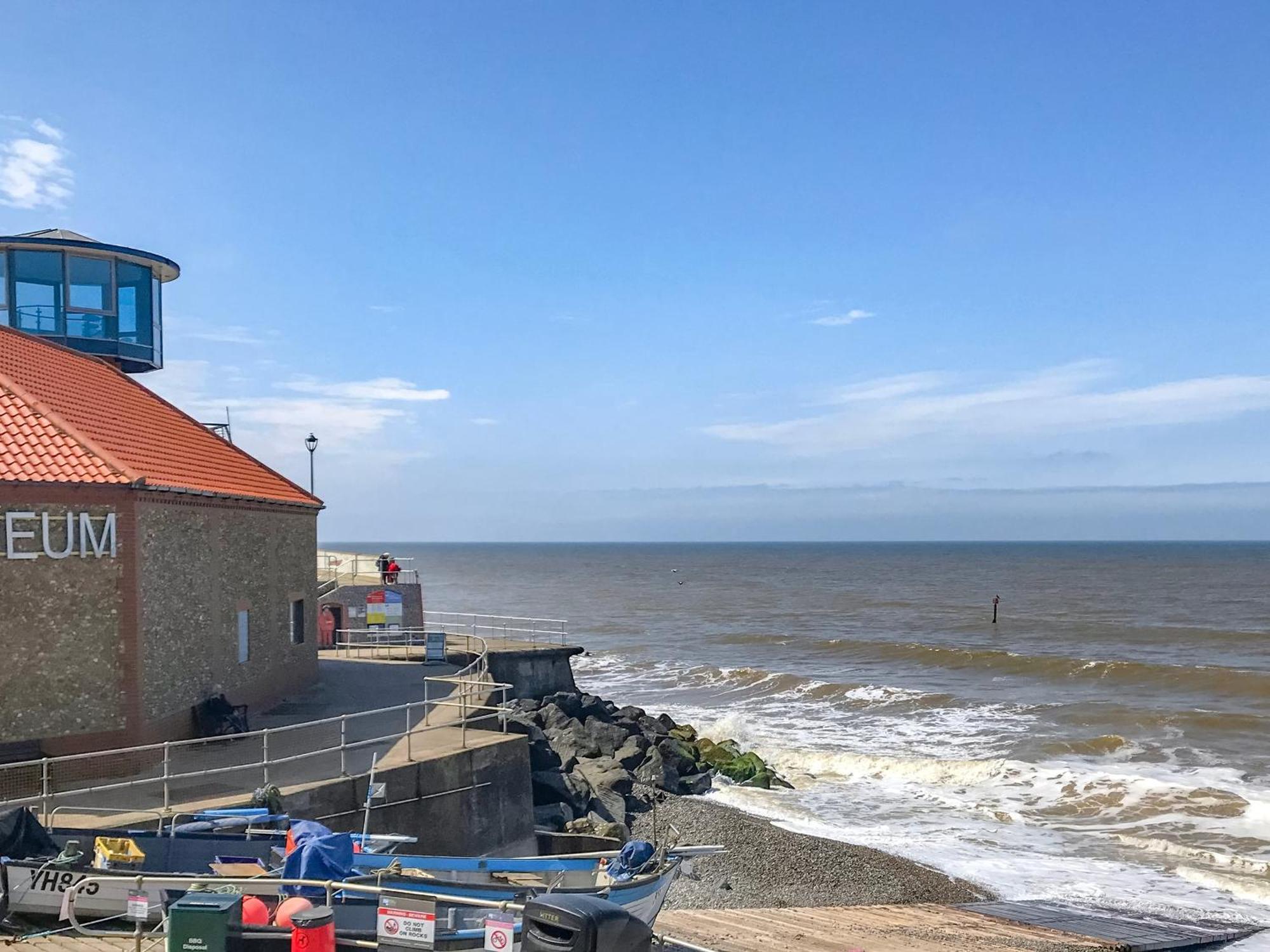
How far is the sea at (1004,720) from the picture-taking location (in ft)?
67.2

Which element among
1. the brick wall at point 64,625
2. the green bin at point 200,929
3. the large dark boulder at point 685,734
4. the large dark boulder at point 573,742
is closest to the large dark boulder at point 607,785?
the large dark boulder at point 573,742

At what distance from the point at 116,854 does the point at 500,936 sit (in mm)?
4033

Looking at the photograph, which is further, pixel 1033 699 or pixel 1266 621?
pixel 1266 621

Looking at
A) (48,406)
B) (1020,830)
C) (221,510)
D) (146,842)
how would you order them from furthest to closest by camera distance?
(1020,830)
(221,510)
(48,406)
(146,842)

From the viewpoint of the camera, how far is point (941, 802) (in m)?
24.7

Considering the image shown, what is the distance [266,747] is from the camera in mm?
13227

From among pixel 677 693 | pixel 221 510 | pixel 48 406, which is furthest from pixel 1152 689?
pixel 48 406

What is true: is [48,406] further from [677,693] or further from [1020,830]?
[677,693]

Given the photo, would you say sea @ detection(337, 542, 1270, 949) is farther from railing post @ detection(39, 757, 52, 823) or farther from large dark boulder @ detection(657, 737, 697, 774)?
railing post @ detection(39, 757, 52, 823)

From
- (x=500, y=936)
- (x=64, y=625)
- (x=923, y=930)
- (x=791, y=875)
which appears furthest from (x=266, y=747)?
(x=791, y=875)

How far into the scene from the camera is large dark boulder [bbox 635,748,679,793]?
2459 cm

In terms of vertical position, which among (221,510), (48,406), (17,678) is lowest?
(17,678)

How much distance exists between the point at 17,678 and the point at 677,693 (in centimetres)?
3012

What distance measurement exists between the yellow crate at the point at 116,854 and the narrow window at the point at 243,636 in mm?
8705
